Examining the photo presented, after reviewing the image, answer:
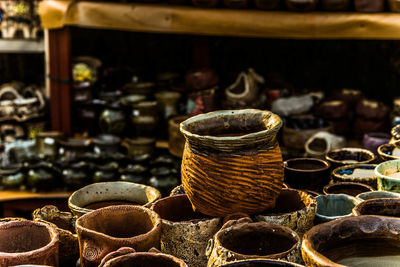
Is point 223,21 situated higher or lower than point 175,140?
higher

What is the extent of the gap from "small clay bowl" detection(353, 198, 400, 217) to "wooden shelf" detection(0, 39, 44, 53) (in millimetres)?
4496

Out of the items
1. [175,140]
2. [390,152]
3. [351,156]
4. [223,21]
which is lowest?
[175,140]

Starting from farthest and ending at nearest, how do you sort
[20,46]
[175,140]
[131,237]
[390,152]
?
[20,46] < [175,140] < [390,152] < [131,237]

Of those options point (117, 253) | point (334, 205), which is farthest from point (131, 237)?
point (334, 205)

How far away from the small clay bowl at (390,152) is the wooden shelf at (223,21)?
2.00 m

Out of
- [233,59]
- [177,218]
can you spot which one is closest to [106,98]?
[233,59]

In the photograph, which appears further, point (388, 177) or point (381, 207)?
point (388, 177)

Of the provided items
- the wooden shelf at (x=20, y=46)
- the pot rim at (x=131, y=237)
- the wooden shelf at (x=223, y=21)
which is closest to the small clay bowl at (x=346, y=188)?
the pot rim at (x=131, y=237)

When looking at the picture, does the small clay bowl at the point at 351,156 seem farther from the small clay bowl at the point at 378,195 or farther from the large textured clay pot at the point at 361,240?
the large textured clay pot at the point at 361,240

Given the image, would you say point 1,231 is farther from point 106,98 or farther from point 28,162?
point 106,98

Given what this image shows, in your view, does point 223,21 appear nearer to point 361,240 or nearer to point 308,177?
point 308,177

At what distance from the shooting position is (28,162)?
3.91 meters

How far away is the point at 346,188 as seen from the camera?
175cm

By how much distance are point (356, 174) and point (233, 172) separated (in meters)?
0.74
